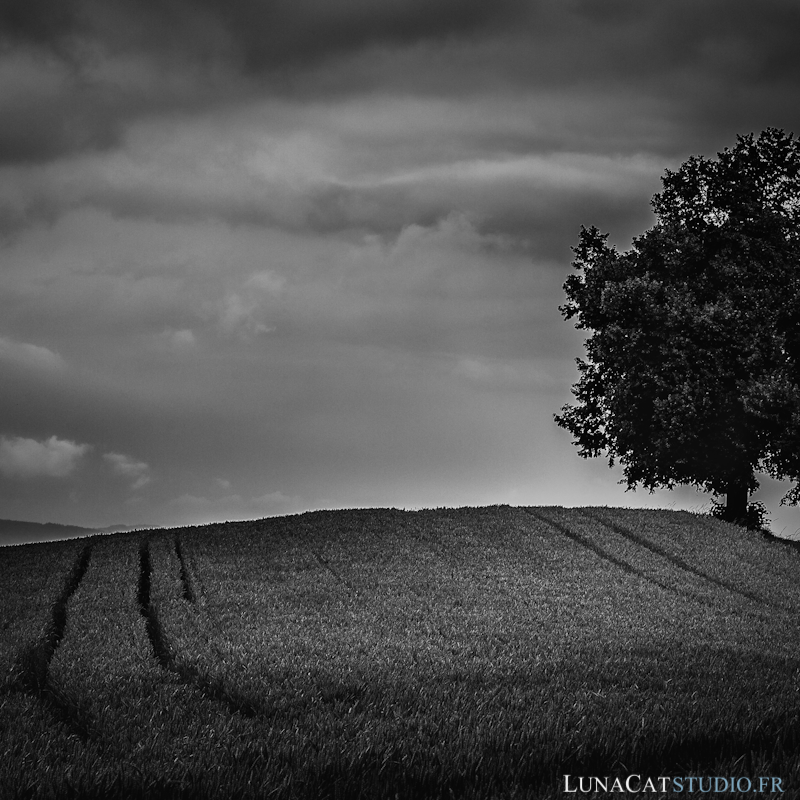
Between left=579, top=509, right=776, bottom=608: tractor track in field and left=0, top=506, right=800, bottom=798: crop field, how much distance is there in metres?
0.14

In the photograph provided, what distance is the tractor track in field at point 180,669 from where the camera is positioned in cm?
1013

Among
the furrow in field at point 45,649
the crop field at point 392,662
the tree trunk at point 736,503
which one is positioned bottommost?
the furrow in field at point 45,649

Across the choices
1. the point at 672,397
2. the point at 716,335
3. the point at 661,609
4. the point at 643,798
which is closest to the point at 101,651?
the point at 643,798

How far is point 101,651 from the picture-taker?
14.5 metres

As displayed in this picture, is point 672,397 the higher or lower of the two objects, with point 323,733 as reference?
higher

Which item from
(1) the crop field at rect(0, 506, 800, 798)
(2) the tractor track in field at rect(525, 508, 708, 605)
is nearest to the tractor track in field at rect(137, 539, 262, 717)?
(1) the crop field at rect(0, 506, 800, 798)

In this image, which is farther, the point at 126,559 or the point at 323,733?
the point at 126,559

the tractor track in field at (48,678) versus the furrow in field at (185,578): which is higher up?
the furrow in field at (185,578)

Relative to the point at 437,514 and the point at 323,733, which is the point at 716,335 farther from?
the point at 323,733

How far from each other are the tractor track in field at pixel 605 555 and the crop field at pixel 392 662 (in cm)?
13

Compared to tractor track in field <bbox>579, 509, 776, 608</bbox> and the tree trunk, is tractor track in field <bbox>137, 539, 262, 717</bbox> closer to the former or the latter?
tractor track in field <bbox>579, 509, 776, 608</bbox>

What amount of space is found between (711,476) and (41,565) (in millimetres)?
29940

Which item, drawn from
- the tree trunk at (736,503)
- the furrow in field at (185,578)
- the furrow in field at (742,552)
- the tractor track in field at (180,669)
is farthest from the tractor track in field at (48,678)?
the tree trunk at (736,503)

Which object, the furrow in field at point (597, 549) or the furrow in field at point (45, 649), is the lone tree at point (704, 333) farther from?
the furrow in field at point (45, 649)
